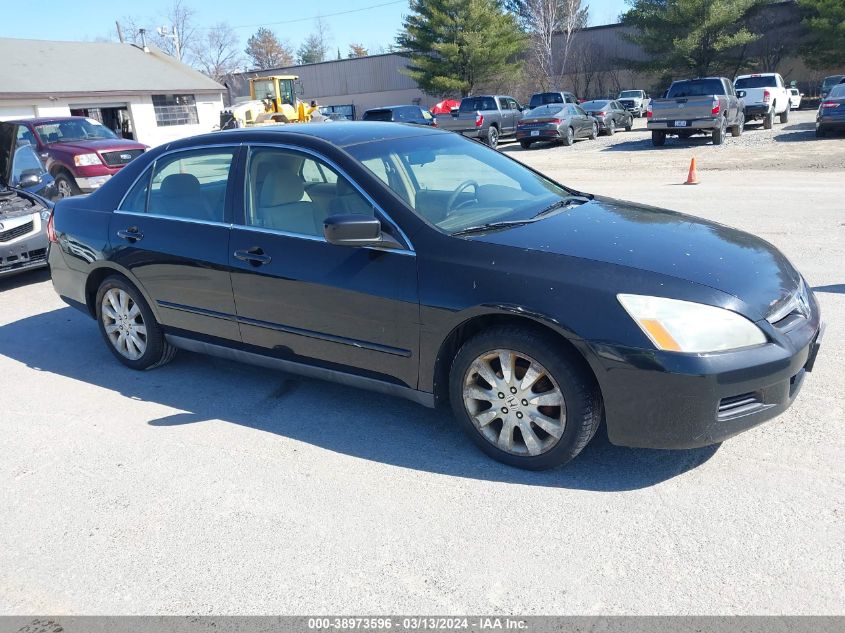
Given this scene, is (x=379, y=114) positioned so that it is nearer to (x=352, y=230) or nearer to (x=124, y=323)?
(x=124, y=323)

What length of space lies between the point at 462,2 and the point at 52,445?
47.4 metres

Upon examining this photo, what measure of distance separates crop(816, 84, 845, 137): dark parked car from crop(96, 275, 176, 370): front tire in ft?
69.3

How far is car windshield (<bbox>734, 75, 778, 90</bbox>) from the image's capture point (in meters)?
26.7

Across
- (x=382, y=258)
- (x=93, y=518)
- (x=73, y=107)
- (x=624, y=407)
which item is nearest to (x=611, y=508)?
(x=624, y=407)

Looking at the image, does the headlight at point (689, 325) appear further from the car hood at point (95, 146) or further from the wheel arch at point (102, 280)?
the car hood at point (95, 146)

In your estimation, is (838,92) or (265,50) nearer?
(838,92)

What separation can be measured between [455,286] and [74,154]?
13.2m

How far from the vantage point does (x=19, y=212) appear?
838cm

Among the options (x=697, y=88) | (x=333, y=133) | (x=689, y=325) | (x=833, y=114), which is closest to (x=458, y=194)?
(x=333, y=133)

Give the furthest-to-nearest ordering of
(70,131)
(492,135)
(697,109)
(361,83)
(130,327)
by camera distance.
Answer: (361,83) < (492,135) < (697,109) < (70,131) < (130,327)

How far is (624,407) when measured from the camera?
3287 millimetres

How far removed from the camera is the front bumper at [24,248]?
319 inches

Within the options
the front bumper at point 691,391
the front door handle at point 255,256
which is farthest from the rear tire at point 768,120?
the front door handle at point 255,256

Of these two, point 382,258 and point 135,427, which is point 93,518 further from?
point 382,258
